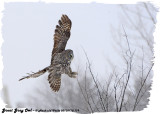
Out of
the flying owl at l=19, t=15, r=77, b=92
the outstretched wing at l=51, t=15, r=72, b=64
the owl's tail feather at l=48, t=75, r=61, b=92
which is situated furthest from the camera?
the outstretched wing at l=51, t=15, r=72, b=64

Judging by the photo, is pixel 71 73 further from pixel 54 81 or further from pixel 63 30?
pixel 63 30

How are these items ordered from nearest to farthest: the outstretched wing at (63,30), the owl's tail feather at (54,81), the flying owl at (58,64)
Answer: the flying owl at (58,64), the owl's tail feather at (54,81), the outstretched wing at (63,30)

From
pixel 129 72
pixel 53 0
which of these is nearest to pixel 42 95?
Answer: pixel 53 0

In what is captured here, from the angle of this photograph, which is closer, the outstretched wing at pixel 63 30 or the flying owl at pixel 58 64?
the flying owl at pixel 58 64

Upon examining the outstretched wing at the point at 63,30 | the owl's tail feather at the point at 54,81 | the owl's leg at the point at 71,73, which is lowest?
the owl's tail feather at the point at 54,81

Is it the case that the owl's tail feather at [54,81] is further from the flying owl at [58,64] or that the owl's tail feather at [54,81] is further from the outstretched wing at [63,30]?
the outstretched wing at [63,30]

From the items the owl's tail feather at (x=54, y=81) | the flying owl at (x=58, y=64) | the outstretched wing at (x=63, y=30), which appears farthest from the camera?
the outstretched wing at (x=63, y=30)

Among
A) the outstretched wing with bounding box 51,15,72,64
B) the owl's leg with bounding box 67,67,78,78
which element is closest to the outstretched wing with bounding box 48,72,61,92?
the owl's leg with bounding box 67,67,78,78

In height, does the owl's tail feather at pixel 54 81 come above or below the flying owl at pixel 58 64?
below

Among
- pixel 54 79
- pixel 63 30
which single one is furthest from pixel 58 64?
pixel 63 30

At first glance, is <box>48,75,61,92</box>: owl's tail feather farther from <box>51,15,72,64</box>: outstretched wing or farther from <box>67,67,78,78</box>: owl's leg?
<box>51,15,72,64</box>: outstretched wing

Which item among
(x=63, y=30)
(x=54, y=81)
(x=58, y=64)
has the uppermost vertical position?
(x=63, y=30)

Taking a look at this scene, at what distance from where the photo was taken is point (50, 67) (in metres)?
3.63

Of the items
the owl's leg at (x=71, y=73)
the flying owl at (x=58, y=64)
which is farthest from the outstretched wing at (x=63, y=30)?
the owl's leg at (x=71, y=73)
